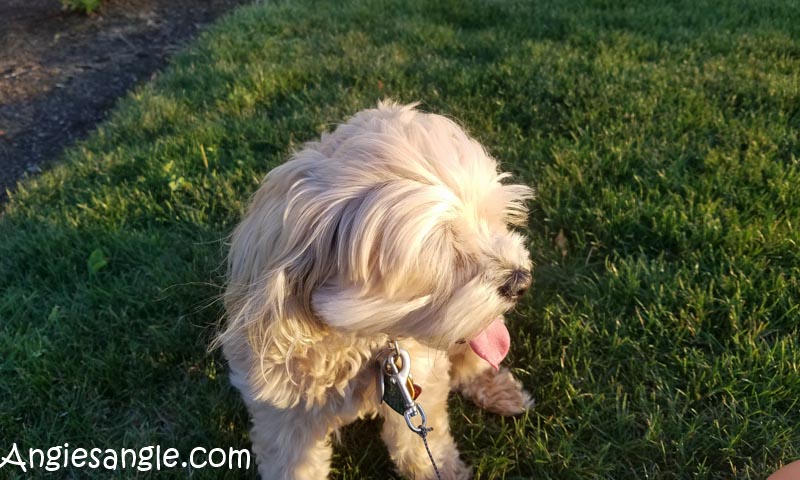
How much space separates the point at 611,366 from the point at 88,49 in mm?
6915

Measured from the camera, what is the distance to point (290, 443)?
227 centimetres

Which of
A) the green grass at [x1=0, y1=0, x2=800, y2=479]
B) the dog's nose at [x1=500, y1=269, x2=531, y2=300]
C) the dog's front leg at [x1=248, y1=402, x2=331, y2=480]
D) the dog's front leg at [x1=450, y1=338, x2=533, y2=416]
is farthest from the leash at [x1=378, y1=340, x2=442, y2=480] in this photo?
the green grass at [x1=0, y1=0, x2=800, y2=479]

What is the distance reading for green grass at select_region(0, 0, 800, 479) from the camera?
2584 millimetres

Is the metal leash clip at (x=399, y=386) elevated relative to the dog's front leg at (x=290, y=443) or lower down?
elevated

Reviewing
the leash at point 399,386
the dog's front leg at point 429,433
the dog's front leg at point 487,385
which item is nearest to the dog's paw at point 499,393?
the dog's front leg at point 487,385

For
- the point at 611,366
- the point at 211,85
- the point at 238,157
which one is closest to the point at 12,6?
the point at 211,85

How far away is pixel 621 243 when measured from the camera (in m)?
3.35

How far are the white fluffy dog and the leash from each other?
60 millimetres

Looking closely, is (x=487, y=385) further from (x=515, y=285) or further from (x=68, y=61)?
(x=68, y=61)

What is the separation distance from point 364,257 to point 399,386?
0.52 m

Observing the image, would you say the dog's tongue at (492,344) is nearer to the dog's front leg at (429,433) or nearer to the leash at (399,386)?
the dog's front leg at (429,433)

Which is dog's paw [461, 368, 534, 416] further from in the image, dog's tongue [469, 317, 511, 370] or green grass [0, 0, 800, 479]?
dog's tongue [469, 317, 511, 370]

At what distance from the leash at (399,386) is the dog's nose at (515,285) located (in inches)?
18.4

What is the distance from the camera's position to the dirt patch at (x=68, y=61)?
5352 millimetres
